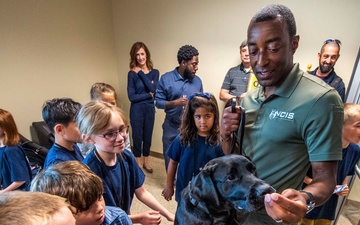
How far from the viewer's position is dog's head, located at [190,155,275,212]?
73 cm

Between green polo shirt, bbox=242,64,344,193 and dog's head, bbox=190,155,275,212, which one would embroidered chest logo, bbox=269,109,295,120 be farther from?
dog's head, bbox=190,155,275,212

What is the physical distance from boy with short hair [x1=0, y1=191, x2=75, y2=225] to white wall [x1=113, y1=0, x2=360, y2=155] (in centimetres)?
264

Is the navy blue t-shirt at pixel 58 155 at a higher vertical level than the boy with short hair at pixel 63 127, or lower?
lower

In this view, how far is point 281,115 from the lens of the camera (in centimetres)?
79

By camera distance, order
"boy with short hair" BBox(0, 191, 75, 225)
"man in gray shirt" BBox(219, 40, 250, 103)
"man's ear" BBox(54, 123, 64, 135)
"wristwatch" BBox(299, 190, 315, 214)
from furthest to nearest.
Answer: "man in gray shirt" BBox(219, 40, 250, 103) < "man's ear" BBox(54, 123, 64, 135) < "wristwatch" BBox(299, 190, 315, 214) < "boy with short hair" BBox(0, 191, 75, 225)

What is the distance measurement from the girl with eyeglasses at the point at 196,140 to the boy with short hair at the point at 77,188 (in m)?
0.76

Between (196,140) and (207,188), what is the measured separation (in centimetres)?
80

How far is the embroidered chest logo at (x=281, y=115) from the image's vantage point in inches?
30.2

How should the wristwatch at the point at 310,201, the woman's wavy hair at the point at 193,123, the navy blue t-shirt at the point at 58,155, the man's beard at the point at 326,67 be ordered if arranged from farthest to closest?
the man's beard at the point at 326,67, the woman's wavy hair at the point at 193,123, the navy blue t-shirt at the point at 58,155, the wristwatch at the point at 310,201

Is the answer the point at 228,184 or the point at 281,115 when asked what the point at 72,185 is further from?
the point at 281,115

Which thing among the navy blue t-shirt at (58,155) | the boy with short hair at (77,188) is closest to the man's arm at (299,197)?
the boy with short hair at (77,188)

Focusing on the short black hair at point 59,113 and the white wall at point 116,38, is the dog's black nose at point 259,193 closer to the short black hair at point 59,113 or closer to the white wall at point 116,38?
A: the short black hair at point 59,113

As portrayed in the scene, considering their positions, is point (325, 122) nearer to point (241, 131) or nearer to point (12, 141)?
point (241, 131)

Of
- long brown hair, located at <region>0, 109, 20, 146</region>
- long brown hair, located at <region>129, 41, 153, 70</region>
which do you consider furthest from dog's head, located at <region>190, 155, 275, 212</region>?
Answer: long brown hair, located at <region>129, 41, 153, 70</region>
